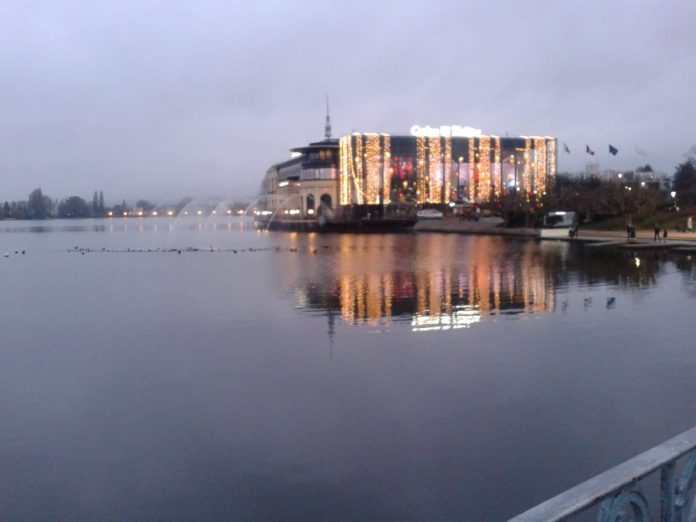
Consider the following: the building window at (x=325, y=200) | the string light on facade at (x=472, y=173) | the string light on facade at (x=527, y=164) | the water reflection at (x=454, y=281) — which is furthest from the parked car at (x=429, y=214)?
the water reflection at (x=454, y=281)

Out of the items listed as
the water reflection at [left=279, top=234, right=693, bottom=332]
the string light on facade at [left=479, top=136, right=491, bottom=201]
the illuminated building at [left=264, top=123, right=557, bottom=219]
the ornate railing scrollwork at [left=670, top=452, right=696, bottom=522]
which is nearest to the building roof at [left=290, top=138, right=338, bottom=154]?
the illuminated building at [left=264, top=123, right=557, bottom=219]

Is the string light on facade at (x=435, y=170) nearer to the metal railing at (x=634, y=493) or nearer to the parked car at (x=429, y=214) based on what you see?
the parked car at (x=429, y=214)

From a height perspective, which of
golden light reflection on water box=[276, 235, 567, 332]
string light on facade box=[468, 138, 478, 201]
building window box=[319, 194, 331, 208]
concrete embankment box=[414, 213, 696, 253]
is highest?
string light on facade box=[468, 138, 478, 201]

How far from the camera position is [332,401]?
10781mm

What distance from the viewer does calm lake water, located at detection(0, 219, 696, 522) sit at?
7742mm

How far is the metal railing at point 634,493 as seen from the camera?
286 cm

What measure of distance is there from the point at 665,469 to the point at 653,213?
238ft

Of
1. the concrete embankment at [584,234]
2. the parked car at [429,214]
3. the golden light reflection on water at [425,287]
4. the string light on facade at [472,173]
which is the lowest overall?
the golden light reflection on water at [425,287]

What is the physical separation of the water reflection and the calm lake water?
0.75 ft

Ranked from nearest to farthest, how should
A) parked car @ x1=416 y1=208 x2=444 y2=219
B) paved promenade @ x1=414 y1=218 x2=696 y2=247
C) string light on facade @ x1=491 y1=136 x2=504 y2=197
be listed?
paved promenade @ x1=414 y1=218 x2=696 y2=247 < parked car @ x1=416 y1=208 x2=444 y2=219 < string light on facade @ x1=491 y1=136 x2=504 y2=197

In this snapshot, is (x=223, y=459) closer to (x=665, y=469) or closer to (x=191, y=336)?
(x=665, y=469)

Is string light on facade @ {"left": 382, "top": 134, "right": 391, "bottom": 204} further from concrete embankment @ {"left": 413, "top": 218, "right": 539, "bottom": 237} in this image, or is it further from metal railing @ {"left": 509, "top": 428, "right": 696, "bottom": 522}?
metal railing @ {"left": 509, "top": 428, "right": 696, "bottom": 522}

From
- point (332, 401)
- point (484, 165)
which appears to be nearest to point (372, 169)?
point (484, 165)

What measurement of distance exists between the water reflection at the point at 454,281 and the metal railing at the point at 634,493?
13288mm
